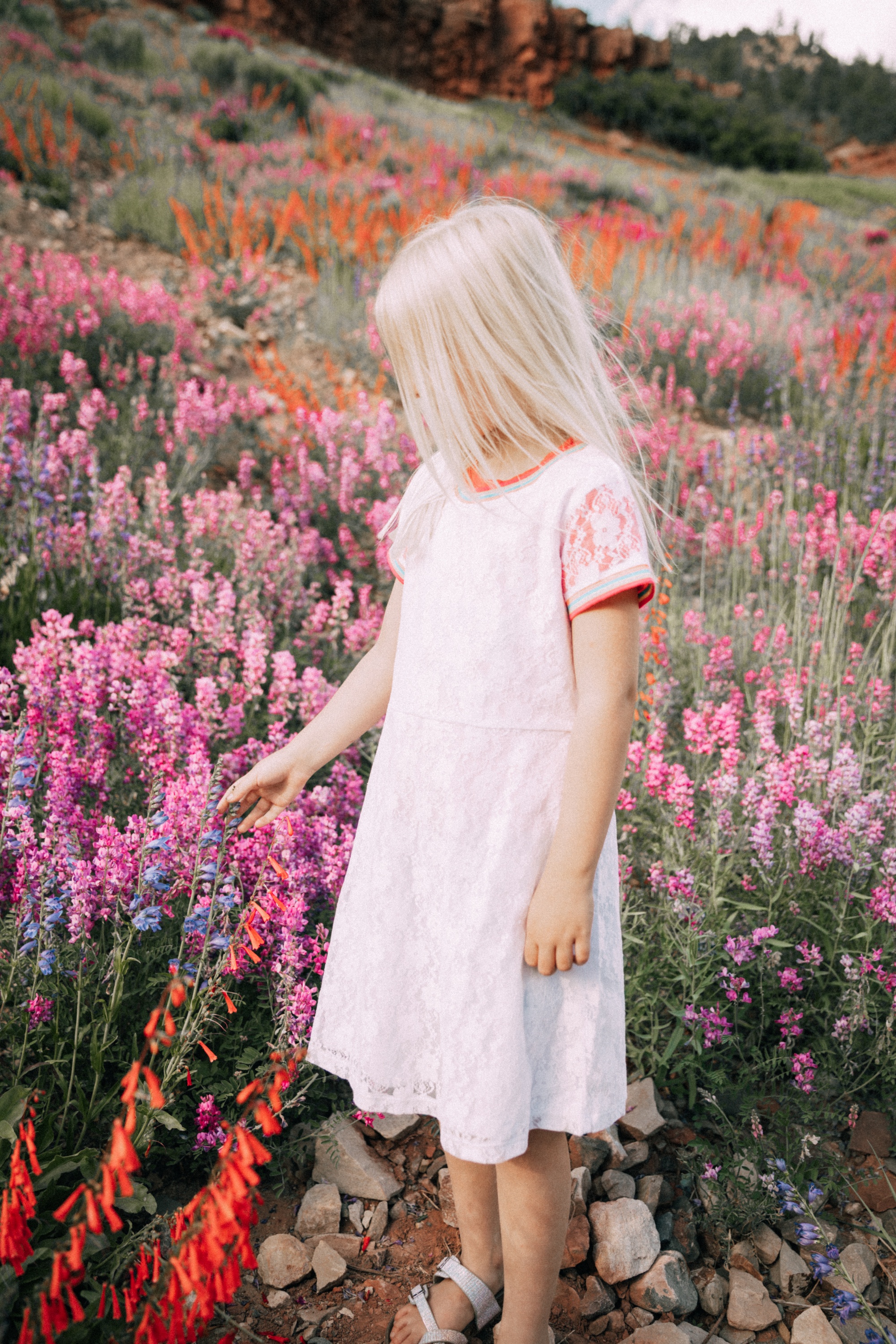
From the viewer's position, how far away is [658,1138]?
2.16m

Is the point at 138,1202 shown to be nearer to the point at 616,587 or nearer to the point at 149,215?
the point at 616,587

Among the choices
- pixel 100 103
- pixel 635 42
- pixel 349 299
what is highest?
pixel 635 42

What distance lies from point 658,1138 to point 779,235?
13.4m

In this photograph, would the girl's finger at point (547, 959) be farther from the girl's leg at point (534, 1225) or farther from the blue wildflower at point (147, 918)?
the blue wildflower at point (147, 918)

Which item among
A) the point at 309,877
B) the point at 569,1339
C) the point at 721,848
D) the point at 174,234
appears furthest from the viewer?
the point at 174,234

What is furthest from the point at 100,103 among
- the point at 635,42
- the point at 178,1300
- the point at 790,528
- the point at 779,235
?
the point at 635,42

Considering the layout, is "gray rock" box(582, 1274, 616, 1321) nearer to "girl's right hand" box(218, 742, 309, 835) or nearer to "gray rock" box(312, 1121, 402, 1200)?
"gray rock" box(312, 1121, 402, 1200)

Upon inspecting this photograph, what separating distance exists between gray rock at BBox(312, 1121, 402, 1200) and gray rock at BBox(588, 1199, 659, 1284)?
18.5 inches

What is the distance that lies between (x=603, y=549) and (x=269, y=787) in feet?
2.90

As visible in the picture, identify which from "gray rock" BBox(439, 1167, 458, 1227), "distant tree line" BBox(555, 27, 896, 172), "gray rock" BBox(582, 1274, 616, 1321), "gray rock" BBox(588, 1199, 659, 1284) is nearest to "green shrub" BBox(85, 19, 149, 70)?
"gray rock" BBox(439, 1167, 458, 1227)

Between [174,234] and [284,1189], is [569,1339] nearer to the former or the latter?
[284,1189]

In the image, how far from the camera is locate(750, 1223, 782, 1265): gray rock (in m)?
1.90

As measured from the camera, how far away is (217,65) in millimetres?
13836

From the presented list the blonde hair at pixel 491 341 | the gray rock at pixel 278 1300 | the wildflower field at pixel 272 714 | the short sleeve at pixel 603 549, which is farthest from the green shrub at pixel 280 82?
the gray rock at pixel 278 1300
